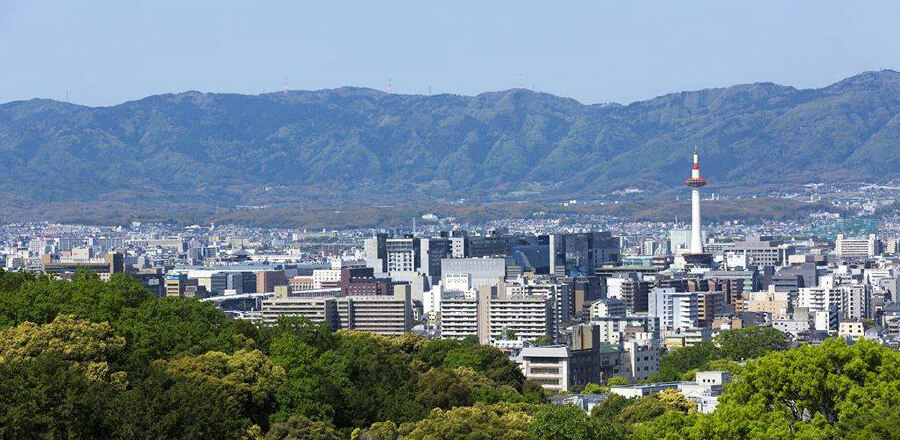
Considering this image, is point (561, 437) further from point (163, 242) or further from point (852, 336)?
point (163, 242)

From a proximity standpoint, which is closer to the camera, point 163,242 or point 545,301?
point 545,301

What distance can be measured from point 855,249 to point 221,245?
64.1m

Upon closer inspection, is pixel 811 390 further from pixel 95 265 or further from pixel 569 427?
pixel 95 265

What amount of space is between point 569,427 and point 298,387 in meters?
5.56

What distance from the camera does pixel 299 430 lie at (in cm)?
3195

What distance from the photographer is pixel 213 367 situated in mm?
32969

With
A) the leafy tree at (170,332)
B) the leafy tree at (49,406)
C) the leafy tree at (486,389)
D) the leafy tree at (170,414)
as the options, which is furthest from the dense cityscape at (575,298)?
the leafy tree at (49,406)

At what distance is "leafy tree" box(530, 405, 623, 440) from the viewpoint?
99.7ft

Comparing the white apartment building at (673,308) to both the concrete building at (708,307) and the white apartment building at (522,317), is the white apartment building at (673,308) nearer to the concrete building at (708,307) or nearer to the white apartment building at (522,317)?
the concrete building at (708,307)

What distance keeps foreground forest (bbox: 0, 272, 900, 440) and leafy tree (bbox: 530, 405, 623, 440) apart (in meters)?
0.03

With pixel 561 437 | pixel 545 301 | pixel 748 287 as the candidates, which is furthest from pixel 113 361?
pixel 748 287

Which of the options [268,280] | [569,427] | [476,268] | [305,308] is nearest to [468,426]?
[569,427]

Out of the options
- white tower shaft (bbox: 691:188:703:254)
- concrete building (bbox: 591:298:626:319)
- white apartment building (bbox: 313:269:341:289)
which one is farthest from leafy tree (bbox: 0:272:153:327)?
white tower shaft (bbox: 691:188:703:254)

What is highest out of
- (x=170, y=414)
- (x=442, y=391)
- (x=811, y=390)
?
(x=811, y=390)
